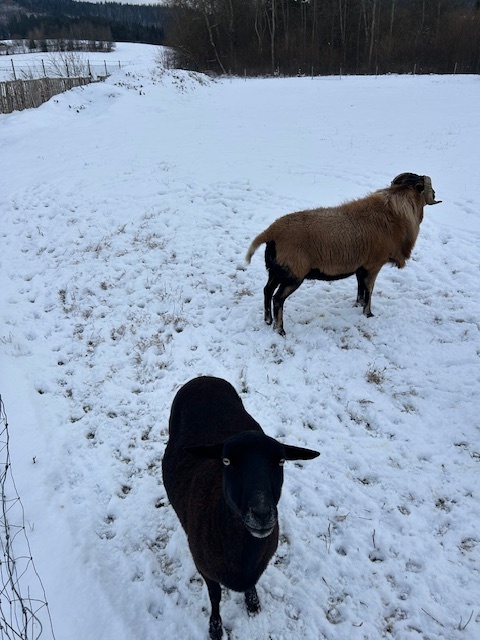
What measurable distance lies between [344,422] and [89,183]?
371 inches

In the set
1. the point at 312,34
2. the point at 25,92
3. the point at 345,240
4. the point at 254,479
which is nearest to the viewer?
the point at 254,479

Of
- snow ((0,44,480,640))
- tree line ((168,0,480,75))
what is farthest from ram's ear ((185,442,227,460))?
tree line ((168,0,480,75))

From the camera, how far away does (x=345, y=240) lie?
518cm

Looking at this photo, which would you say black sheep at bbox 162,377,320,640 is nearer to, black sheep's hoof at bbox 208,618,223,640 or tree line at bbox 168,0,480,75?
black sheep's hoof at bbox 208,618,223,640

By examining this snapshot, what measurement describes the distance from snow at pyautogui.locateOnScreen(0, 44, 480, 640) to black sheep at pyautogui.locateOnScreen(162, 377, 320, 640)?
680 millimetres

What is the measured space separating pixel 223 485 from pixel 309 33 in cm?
5289

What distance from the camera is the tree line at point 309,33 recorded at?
38781mm

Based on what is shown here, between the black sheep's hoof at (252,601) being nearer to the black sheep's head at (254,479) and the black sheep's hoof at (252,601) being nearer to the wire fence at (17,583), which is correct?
the black sheep's head at (254,479)

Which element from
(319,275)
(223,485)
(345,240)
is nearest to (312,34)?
(345,240)

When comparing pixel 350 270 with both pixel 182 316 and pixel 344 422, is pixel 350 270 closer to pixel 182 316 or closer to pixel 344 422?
pixel 344 422

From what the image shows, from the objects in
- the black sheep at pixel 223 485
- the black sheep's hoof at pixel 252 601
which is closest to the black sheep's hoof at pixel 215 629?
the black sheep at pixel 223 485

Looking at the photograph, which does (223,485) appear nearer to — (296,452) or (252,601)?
(296,452)

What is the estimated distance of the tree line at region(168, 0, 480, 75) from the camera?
3878cm

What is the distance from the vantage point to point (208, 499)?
2471mm
